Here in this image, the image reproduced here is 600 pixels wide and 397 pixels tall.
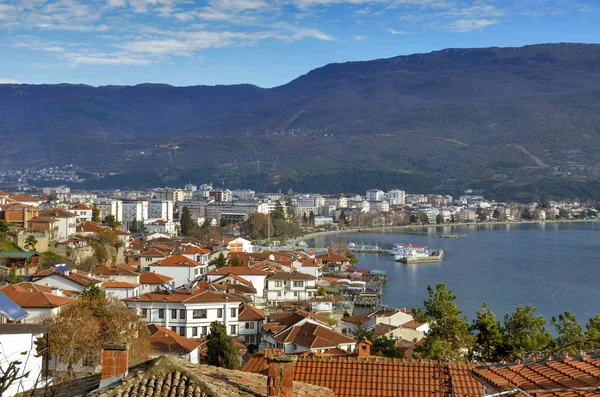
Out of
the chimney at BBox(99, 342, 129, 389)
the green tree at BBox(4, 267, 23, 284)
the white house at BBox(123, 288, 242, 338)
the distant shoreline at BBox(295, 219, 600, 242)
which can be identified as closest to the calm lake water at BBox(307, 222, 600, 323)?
the distant shoreline at BBox(295, 219, 600, 242)

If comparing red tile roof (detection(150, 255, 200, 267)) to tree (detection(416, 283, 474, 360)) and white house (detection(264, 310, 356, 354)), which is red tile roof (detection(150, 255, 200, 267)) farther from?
tree (detection(416, 283, 474, 360))

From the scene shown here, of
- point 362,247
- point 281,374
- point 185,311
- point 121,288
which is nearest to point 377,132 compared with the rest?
point 362,247

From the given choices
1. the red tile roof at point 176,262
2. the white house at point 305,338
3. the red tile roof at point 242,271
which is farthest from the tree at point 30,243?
the white house at point 305,338

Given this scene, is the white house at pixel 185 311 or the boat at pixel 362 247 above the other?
the white house at pixel 185 311

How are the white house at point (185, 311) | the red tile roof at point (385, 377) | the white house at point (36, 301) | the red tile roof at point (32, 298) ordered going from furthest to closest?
the white house at point (185, 311), the red tile roof at point (32, 298), the white house at point (36, 301), the red tile roof at point (385, 377)

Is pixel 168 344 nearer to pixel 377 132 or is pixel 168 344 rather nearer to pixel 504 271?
pixel 504 271

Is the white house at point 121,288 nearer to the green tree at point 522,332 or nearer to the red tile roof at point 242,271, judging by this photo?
the red tile roof at point 242,271
